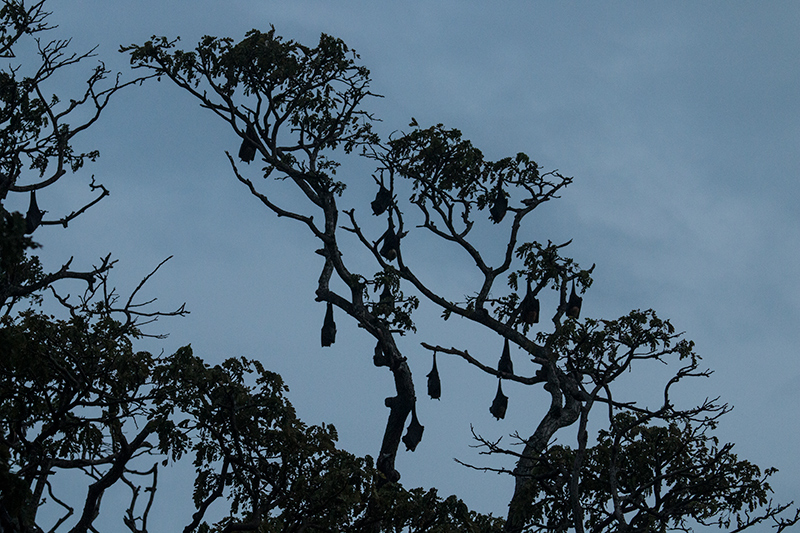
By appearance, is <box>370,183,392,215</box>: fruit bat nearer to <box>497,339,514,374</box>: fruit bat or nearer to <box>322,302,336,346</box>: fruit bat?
<box>322,302,336,346</box>: fruit bat

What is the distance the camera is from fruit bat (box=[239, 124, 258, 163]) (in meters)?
21.7

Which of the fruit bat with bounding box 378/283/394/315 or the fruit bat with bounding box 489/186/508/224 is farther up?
the fruit bat with bounding box 489/186/508/224

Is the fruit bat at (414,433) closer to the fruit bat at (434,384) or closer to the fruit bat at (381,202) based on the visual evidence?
the fruit bat at (434,384)

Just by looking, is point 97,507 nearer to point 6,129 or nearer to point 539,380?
point 6,129

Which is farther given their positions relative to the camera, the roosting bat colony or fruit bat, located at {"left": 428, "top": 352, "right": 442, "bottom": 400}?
fruit bat, located at {"left": 428, "top": 352, "right": 442, "bottom": 400}

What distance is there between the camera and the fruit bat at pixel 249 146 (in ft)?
71.2

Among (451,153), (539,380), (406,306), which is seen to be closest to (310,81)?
(451,153)

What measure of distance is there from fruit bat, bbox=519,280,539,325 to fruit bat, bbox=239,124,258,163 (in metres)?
6.74

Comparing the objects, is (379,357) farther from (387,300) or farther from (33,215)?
(33,215)

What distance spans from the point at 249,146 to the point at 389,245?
12.8ft

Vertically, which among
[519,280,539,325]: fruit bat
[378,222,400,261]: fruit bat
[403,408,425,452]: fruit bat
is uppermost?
[378,222,400,261]: fruit bat

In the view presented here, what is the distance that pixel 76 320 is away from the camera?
46.4ft

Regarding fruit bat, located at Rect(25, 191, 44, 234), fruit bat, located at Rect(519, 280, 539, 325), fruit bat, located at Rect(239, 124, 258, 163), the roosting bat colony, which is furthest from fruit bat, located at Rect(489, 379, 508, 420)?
fruit bat, located at Rect(25, 191, 44, 234)

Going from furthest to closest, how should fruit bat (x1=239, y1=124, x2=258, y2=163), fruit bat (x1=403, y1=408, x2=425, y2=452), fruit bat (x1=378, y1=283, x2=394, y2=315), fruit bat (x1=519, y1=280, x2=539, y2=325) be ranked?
1. fruit bat (x1=239, y1=124, x2=258, y2=163)
2. fruit bat (x1=403, y1=408, x2=425, y2=452)
3. fruit bat (x1=519, y1=280, x2=539, y2=325)
4. fruit bat (x1=378, y1=283, x2=394, y2=315)
